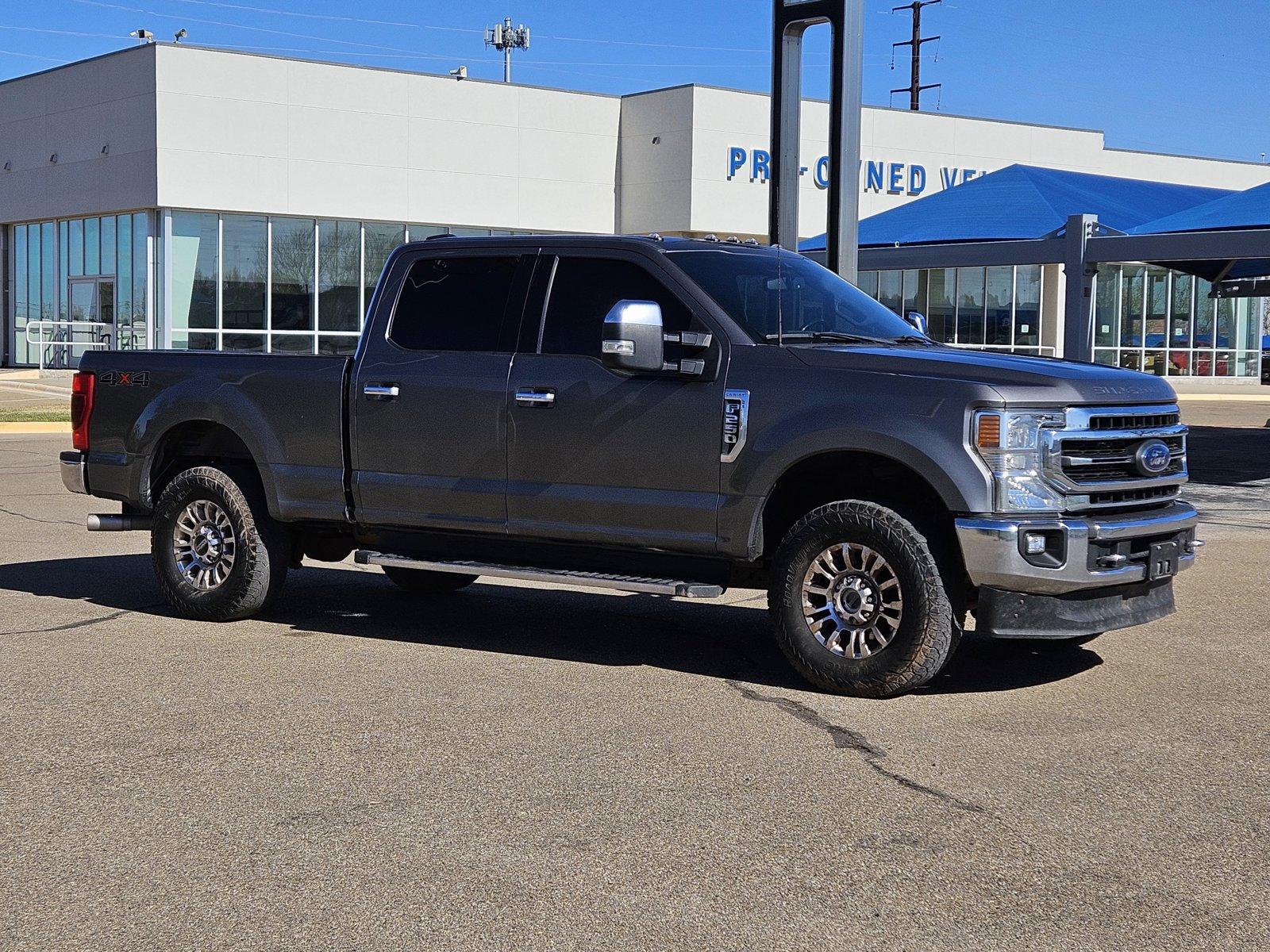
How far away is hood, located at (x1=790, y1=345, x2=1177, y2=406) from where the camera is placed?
6.77 metres

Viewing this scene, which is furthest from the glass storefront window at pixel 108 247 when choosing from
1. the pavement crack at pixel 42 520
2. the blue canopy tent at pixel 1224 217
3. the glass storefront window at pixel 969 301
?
the blue canopy tent at pixel 1224 217

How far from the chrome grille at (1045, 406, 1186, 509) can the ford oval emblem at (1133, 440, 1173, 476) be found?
0.01 meters

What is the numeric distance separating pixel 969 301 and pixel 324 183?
21.0 m

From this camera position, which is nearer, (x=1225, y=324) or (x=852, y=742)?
(x=852, y=742)

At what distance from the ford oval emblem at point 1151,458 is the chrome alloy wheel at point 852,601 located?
50.7 inches

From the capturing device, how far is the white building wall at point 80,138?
3919 cm

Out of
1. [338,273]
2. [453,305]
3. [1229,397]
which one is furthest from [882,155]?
[453,305]

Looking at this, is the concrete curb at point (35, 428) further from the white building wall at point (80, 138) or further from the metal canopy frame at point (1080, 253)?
the white building wall at point (80, 138)

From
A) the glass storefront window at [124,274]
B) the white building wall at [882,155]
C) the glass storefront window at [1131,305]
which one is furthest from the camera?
the glass storefront window at [1131,305]

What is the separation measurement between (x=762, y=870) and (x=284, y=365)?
5052mm

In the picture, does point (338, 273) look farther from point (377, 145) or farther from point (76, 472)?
point (76, 472)

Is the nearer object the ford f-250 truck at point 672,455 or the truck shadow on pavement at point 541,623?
the ford f-250 truck at point 672,455

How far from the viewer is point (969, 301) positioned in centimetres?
4969

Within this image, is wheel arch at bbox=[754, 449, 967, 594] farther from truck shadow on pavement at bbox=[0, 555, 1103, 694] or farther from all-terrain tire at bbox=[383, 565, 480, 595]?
all-terrain tire at bbox=[383, 565, 480, 595]
